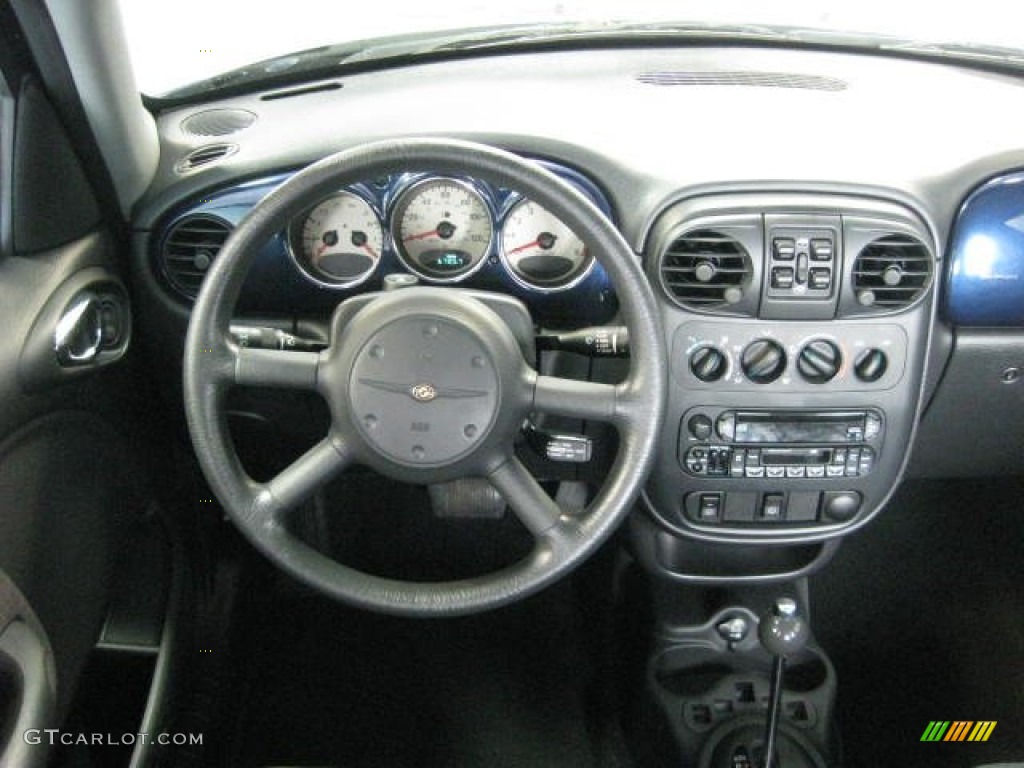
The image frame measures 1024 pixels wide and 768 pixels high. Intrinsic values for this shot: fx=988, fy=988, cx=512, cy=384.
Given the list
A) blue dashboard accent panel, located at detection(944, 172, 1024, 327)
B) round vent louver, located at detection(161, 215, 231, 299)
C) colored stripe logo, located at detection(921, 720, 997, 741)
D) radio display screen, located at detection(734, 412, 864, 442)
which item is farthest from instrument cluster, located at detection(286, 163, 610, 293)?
colored stripe logo, located at detection(921, 720, 997, 741)

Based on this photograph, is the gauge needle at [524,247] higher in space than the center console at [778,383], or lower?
higher

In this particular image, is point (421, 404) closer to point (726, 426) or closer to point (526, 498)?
point (526, 498)

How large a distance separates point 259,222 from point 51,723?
732mm

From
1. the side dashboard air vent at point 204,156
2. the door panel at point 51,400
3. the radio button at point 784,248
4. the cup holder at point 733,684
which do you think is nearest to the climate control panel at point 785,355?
the radio button at point 784,248

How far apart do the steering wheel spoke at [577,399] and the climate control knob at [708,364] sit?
0.29m

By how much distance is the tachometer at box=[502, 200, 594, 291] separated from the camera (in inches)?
58.4

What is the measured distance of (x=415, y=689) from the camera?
2119mm

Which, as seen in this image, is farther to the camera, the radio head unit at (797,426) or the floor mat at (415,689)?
the floor mat at (415,689)

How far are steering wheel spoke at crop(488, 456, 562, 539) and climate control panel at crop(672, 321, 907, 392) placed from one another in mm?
348

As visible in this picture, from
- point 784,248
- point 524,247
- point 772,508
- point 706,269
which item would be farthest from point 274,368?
point 772,508

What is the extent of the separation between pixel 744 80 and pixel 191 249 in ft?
3.32

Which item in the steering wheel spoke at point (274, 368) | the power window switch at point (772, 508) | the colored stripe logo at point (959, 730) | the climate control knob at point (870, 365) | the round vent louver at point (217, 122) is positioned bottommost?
the colored stripe logo at point (959, 730)

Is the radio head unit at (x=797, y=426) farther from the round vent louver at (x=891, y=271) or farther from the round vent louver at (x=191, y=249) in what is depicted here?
the round vent louver at (x=191, y=249)

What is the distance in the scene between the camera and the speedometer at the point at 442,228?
4.84 ft
